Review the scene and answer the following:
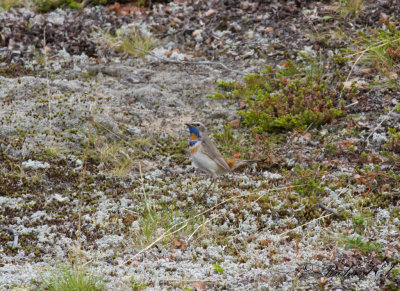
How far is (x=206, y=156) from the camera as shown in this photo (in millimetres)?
6680

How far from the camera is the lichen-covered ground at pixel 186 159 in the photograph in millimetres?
5176

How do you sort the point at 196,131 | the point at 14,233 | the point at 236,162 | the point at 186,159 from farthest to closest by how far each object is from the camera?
the point at 186,159, the point at 236,162, the point at 196,131, the point at 14,233

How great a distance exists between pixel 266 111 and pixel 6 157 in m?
3.89

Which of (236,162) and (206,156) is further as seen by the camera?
(236,162)

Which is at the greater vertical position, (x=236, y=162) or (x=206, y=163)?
(x=206, y=163)

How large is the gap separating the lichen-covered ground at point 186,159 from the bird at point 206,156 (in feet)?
0.83

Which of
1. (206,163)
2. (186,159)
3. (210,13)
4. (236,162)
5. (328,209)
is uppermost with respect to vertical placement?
(210,13)

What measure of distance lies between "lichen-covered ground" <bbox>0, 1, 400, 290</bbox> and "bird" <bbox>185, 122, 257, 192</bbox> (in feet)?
0.83

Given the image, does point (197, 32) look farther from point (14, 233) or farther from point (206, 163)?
point (14, 233)

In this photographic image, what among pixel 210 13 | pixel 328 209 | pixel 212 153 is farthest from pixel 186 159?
pixel 210 13

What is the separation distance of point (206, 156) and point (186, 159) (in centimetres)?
107

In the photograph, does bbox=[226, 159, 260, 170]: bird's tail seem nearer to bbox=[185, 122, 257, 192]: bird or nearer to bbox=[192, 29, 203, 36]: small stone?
bbox=[185, 122, 257, 192]: bird

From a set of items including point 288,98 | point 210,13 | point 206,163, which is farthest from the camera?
point 210,13

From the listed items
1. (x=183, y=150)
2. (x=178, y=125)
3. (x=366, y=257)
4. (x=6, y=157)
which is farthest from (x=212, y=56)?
(x=366, y=257)
